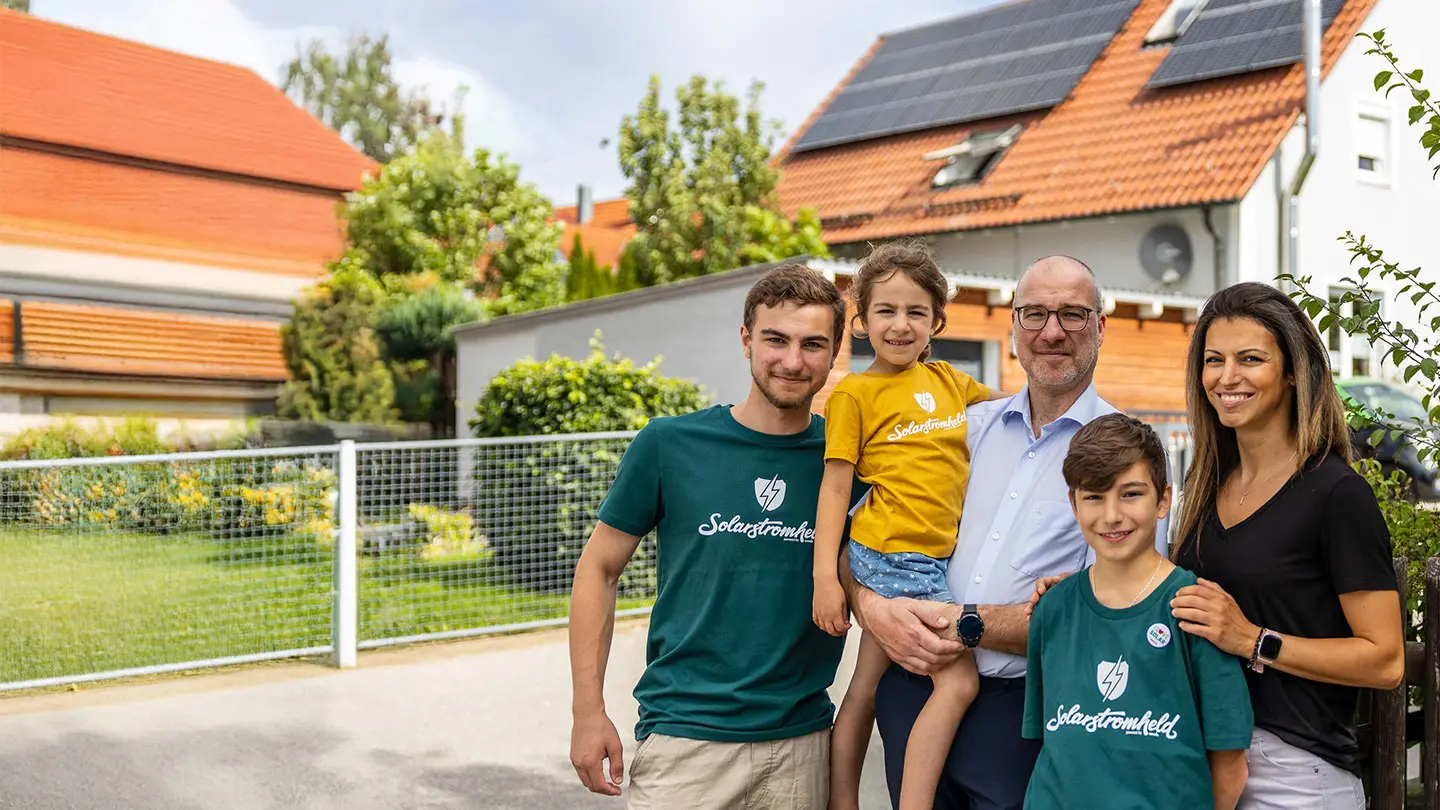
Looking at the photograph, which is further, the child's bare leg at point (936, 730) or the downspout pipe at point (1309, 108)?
the downspout pipe at point (1309, 108)

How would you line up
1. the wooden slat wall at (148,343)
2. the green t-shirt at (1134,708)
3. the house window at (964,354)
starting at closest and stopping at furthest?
the green t-shirt at (1134,708) → the house window at (964,354) → the wooden slat wall at (148,343)

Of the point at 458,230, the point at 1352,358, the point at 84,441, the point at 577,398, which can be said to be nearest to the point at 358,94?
the point at 458,230

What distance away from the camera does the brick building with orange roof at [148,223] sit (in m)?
22.7

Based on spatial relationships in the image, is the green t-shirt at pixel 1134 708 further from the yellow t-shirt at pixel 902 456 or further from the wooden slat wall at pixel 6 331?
the wooden slat wall at pixel 6 331

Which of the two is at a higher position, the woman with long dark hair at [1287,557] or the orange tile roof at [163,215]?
the orange tile roof at [163,215]

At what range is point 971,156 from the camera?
2570 centimetres

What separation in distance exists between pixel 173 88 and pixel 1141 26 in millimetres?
21270

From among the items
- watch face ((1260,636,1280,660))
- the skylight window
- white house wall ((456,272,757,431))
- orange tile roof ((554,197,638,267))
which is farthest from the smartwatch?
orange tile roof ((554,197,638,267))

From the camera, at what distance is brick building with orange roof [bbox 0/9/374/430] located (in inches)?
892

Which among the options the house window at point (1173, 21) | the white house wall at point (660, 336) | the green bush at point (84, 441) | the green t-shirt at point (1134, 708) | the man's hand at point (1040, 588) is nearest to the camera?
the green t-shirt at point (1134, 708)

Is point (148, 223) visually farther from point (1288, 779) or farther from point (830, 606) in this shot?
point (1288, 779)

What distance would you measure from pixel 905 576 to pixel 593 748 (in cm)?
83

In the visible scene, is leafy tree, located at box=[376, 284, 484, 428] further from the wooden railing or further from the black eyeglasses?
the black eyeglasses

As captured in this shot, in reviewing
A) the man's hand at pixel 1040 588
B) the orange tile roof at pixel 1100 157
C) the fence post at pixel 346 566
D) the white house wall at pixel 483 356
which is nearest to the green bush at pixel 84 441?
the white house wall at pixel 483 356
